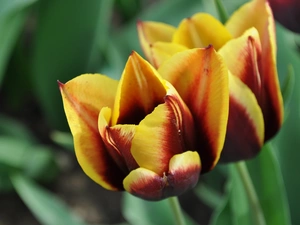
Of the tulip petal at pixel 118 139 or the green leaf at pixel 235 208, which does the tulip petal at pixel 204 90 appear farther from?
the green leaf at pixel 235 208

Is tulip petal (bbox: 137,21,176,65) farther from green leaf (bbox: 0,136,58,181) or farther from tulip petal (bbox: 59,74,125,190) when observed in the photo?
green leaf (bbox: 0,136,58,181)

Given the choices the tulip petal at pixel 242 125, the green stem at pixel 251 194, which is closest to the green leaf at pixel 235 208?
the green stem at pixel 251 194

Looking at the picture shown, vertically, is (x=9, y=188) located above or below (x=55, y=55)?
below

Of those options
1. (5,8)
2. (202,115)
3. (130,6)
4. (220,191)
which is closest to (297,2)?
(202,115)

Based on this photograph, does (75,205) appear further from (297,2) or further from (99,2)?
(297,2)

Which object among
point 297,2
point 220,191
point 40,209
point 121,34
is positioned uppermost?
point 297,2

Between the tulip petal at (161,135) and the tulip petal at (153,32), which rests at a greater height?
the tulip petal at (153,32)

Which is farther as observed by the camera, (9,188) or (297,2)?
(9,188)
